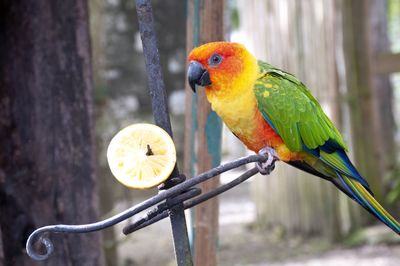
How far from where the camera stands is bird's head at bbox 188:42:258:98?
1.90m

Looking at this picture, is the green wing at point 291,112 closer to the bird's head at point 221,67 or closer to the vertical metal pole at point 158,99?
the bird's head at point 221,67

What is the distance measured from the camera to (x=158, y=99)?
1393 millimetres

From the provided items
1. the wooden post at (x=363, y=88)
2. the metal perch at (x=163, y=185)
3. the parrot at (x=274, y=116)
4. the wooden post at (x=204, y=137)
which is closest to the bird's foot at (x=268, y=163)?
the parrot at (x=274, y=116)

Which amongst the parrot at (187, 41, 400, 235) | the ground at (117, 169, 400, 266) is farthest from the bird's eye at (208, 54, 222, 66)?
the ground at (117, 169, 400, 266)

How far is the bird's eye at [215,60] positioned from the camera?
1962mm

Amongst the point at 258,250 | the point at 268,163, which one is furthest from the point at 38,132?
the point at 258,250

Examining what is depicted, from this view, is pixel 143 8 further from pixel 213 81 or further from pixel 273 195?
pixel 273 195

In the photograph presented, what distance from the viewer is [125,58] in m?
8.77

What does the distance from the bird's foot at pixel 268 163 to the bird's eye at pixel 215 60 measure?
36 centimetres

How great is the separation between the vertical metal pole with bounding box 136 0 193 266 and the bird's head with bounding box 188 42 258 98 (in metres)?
0.47

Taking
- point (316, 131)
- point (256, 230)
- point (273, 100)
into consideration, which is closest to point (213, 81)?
point (273, 100)

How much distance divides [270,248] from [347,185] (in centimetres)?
370

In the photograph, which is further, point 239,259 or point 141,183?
point 239,259

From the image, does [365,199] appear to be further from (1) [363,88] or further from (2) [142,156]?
(1) [363,88]
